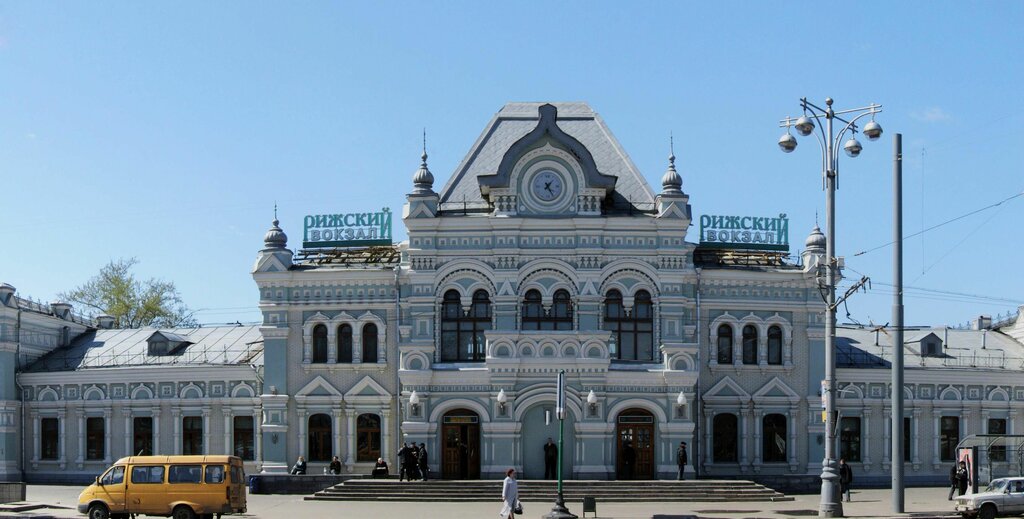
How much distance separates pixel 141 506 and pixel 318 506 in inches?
287

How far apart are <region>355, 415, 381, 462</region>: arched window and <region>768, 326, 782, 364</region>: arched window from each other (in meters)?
14.9

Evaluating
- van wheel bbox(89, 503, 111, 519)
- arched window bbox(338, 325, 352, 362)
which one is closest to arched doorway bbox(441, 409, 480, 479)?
arched window bbox(338, 325, 352, 362)

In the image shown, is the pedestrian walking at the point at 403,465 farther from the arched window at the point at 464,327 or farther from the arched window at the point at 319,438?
the arched window at the point at 319,438

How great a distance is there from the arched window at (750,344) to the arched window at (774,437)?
2.23 meters

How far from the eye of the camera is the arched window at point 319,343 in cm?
5212

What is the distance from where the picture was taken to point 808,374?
172 ft

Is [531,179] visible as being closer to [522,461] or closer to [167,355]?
[522,461]

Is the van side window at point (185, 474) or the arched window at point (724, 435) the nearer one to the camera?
the van side window at point (185, 474)

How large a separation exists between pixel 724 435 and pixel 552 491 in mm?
9344

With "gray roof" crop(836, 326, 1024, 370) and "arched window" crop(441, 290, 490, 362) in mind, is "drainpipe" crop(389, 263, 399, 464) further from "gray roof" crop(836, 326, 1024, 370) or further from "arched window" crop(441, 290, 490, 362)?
"gray roof" crop(836, 326, 1024, 370)

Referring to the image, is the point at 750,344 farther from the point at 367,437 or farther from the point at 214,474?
the point at 214,474

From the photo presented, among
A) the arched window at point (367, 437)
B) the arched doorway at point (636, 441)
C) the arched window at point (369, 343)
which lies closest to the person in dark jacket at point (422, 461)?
the arched window at point (367, 437)

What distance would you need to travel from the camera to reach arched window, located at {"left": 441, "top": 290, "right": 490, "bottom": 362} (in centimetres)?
5025

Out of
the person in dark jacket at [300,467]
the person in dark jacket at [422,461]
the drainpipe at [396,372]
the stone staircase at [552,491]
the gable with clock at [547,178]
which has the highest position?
the gable with clock at [547,178]
